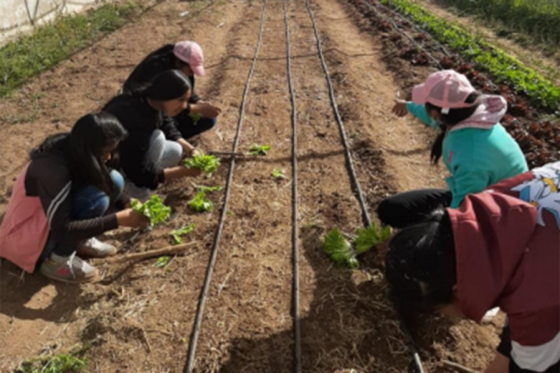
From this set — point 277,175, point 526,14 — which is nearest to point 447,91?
point 277,175

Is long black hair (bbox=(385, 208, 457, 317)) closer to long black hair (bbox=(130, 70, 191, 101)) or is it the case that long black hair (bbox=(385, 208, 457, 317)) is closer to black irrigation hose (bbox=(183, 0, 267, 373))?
black irrigation hose (bbox=(183, 0, 267, 373))

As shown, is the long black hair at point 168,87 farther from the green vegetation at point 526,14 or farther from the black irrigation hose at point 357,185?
the green vegetation at point 526,14

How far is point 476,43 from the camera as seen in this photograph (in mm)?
9070

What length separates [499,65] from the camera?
24.7 ft

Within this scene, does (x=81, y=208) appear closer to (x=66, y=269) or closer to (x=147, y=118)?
(x=66, y=269)

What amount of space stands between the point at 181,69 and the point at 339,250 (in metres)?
2.39

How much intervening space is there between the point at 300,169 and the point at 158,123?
1.55m

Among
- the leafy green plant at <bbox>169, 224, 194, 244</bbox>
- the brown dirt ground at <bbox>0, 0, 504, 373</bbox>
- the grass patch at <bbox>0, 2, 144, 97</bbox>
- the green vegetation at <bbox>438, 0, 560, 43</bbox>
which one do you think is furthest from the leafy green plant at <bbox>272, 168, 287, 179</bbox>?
the green vegetation at <bbox>438, 0, 560, 43</bbox>

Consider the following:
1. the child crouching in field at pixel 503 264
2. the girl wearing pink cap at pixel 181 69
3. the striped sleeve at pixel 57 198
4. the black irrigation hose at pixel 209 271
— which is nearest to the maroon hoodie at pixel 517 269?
the child crouching in field at pixel 503 264

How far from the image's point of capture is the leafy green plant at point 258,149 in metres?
4.93

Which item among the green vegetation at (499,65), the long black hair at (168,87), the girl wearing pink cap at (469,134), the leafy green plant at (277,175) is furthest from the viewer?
the green vegetation at (499,65)

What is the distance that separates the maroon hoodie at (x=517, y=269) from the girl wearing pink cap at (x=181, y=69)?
10.8ft

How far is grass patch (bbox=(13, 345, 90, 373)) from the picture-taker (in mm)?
2646

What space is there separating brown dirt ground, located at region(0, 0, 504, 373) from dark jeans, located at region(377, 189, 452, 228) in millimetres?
404
